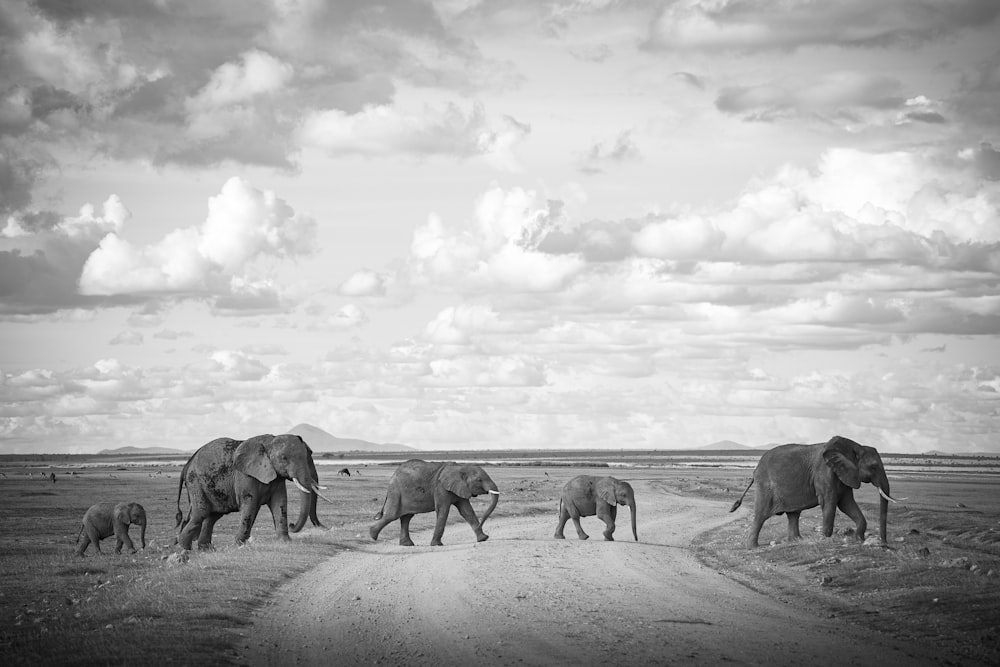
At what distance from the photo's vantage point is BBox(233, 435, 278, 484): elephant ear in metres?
32.4

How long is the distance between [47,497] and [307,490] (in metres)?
42.3

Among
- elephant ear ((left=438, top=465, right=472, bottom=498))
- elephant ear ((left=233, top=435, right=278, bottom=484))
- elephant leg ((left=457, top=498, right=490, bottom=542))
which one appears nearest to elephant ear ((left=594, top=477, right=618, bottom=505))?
elephant leg ((left=457, top=498, right=490, bottom=542))

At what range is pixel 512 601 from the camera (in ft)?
66.5

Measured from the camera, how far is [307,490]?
3316 centimetres

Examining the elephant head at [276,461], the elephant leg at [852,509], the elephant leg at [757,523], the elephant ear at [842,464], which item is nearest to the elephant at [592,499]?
the elephant leg at [757,523]

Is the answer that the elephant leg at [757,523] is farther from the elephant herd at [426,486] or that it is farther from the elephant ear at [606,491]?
the elephant ear at [606,491]

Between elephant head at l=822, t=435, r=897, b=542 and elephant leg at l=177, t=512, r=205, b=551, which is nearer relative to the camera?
elephant head at l=822, t=435, r=897, b=542

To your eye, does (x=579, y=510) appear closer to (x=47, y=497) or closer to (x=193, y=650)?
(x=193, y=650)

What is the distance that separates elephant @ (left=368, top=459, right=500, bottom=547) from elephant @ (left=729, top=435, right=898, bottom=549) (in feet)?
29.9

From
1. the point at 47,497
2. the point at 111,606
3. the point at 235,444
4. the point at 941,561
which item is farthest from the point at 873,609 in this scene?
the point at 47,497

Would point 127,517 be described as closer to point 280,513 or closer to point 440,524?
point 280,513

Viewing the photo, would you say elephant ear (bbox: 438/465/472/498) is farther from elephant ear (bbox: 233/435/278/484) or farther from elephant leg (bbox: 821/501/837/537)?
elephant leg (bbox: 821/501/837/537)

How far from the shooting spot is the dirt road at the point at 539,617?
1539 centimetres

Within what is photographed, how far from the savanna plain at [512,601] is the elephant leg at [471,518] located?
62 cm
